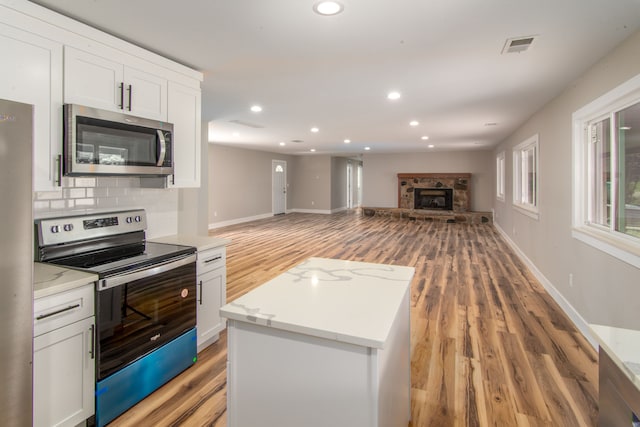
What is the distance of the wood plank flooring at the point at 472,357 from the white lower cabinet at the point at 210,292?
142 millimetres

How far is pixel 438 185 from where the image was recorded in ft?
37.7

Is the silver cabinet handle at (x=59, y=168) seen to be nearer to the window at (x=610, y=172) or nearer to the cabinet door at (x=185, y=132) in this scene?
the cabinet door at (x=185, y=132)

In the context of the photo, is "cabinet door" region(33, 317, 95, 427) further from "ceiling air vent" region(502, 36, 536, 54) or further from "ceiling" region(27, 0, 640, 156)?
"ceiling air vent" region(502, 36, 536, 54)

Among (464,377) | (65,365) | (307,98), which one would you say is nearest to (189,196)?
(307,98)

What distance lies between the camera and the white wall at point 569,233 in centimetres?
240

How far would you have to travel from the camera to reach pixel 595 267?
286 centimetres

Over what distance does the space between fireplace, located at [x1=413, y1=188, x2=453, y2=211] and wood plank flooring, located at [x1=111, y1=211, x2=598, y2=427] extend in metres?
5.74

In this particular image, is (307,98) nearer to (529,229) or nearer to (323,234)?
(529,229)

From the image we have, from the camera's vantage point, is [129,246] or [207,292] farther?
[207,292]

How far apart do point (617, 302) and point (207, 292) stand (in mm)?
3061

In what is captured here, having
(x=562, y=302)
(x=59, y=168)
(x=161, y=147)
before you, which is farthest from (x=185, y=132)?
(x=562, y=302)

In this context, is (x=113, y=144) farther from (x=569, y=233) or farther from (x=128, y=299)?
(x=569, y=233)

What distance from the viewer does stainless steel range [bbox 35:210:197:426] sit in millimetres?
1875

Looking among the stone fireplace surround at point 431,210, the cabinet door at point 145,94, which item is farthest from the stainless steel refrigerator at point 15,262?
the stone fireplace surround at point 431,210
